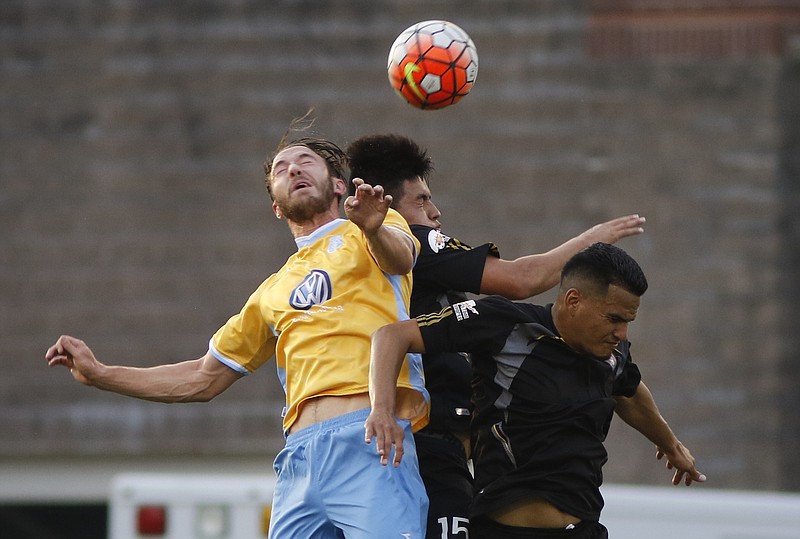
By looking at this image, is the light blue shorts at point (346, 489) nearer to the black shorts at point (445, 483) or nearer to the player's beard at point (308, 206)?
the black shorts at point (445, 483)

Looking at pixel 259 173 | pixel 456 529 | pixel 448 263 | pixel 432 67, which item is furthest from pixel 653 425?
pixel 259 173

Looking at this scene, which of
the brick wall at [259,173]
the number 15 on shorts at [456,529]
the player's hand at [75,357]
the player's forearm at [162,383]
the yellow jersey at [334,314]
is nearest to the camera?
the yellow jersey at [334,314]

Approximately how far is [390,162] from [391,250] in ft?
2.95

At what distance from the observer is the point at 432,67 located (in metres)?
5.68

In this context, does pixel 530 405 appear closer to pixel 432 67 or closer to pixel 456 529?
pixel 456 529

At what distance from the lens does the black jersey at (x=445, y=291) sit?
17.5ft

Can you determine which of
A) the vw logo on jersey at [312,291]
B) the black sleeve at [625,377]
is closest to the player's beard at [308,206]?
the vw logo on jersey at [312,291]

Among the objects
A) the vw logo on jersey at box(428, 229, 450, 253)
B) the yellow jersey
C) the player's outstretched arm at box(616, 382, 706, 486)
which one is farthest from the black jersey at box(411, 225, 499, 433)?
the player's outstretched arm at box(616, 382, 706, 486)

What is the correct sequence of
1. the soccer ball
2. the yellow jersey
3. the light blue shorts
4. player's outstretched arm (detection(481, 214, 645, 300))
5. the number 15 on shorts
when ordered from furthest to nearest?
the soccer ball < player's outstretched arm (detection(481, 214, 645, 300)) < the number 15 on shorts < the yellow jersey < the light blue shorts

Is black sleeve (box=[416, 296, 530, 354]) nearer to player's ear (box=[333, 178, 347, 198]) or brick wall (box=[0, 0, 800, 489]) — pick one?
player's ear (box=[333, 178, 347, 198])

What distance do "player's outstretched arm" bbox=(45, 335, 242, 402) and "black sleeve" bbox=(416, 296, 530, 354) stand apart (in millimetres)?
1064

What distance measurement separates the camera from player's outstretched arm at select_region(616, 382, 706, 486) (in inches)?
213

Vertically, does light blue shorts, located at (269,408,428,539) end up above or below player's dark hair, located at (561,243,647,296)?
below

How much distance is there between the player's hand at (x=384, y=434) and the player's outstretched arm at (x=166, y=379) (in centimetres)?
111
